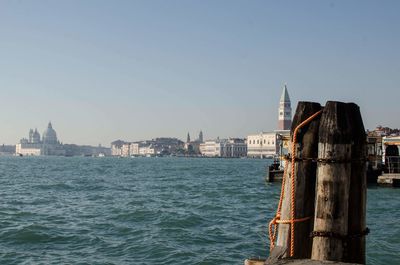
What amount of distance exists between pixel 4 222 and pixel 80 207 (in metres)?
4.87

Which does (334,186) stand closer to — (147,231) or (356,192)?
(356,192)

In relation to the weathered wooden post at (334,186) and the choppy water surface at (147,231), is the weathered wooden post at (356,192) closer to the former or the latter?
the weathered wooden post at (334,186)

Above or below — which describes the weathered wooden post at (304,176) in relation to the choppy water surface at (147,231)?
above

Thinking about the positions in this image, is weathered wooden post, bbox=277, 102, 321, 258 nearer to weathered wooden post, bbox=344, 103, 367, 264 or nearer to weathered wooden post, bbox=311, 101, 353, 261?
weathered wooden post, bbox=311, 101, 353, 261

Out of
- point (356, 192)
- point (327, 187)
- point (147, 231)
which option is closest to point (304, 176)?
point (327, 187)

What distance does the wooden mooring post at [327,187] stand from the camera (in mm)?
4309

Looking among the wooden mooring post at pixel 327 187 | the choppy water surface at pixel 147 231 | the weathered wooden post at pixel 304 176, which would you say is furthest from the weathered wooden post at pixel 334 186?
the choppy water surface at pixel 147 231

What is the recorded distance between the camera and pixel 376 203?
72.9 feet

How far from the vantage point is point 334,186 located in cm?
430

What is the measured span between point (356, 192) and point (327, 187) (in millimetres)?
317

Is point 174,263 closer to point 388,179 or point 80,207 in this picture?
point 80,207

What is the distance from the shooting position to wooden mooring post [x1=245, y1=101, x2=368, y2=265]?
→ 4.31 meters

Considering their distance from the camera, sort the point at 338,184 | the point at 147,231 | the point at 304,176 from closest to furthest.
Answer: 1. the point at 338,184
2. the point at 304,176
3. the point at 147,231

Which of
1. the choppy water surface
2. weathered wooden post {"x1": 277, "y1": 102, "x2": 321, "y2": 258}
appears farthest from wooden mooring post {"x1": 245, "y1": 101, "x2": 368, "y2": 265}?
the choppy water surface
